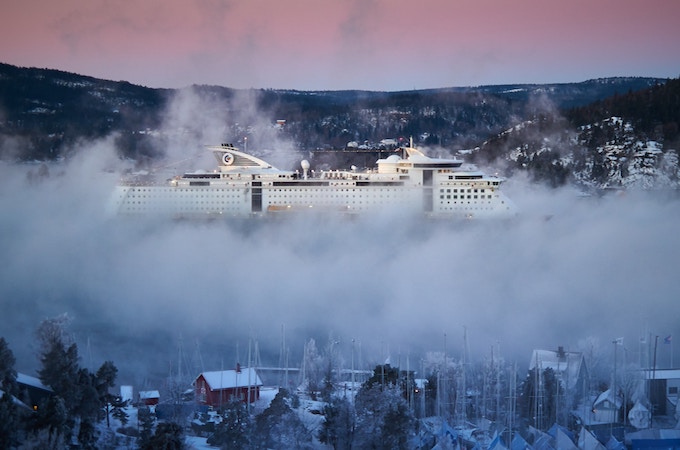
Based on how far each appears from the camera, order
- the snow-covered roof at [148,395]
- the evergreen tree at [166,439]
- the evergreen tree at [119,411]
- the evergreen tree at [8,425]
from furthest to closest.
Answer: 1. the snow-covered roof at [148,395]
2. the evergreen tree at [119,411]
3. the evergreen tree at [166,439]
4. the evergreen tree at [8,425]

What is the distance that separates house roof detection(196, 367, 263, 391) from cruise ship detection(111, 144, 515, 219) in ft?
35.0

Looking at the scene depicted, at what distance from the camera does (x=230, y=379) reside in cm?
1159

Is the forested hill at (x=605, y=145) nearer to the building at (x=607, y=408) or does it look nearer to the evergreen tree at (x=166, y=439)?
the building at (x=607, y=408)

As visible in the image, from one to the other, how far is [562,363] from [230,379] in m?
3.76

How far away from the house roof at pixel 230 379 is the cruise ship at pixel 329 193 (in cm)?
1066

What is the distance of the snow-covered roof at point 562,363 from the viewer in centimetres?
1179

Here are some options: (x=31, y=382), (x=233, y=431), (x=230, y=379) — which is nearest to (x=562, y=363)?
(x=230, y=379)

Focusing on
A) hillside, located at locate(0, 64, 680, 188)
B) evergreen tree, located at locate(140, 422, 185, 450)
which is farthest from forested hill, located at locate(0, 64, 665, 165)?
evergreen tree, located at locate(140, 422, 185, 450)

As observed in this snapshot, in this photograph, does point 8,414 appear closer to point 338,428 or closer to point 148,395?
point 148,395

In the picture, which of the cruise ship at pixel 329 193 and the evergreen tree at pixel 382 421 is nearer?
the evergreen tree at pixel 382 421

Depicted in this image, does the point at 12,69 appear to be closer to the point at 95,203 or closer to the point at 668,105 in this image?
the point at 95,203

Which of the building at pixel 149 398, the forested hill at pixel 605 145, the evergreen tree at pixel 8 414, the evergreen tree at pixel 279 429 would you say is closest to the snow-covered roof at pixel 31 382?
the evergreen tree at pixel 8 414

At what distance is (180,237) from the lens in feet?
69.6

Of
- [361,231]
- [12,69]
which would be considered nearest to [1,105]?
[12,69]
